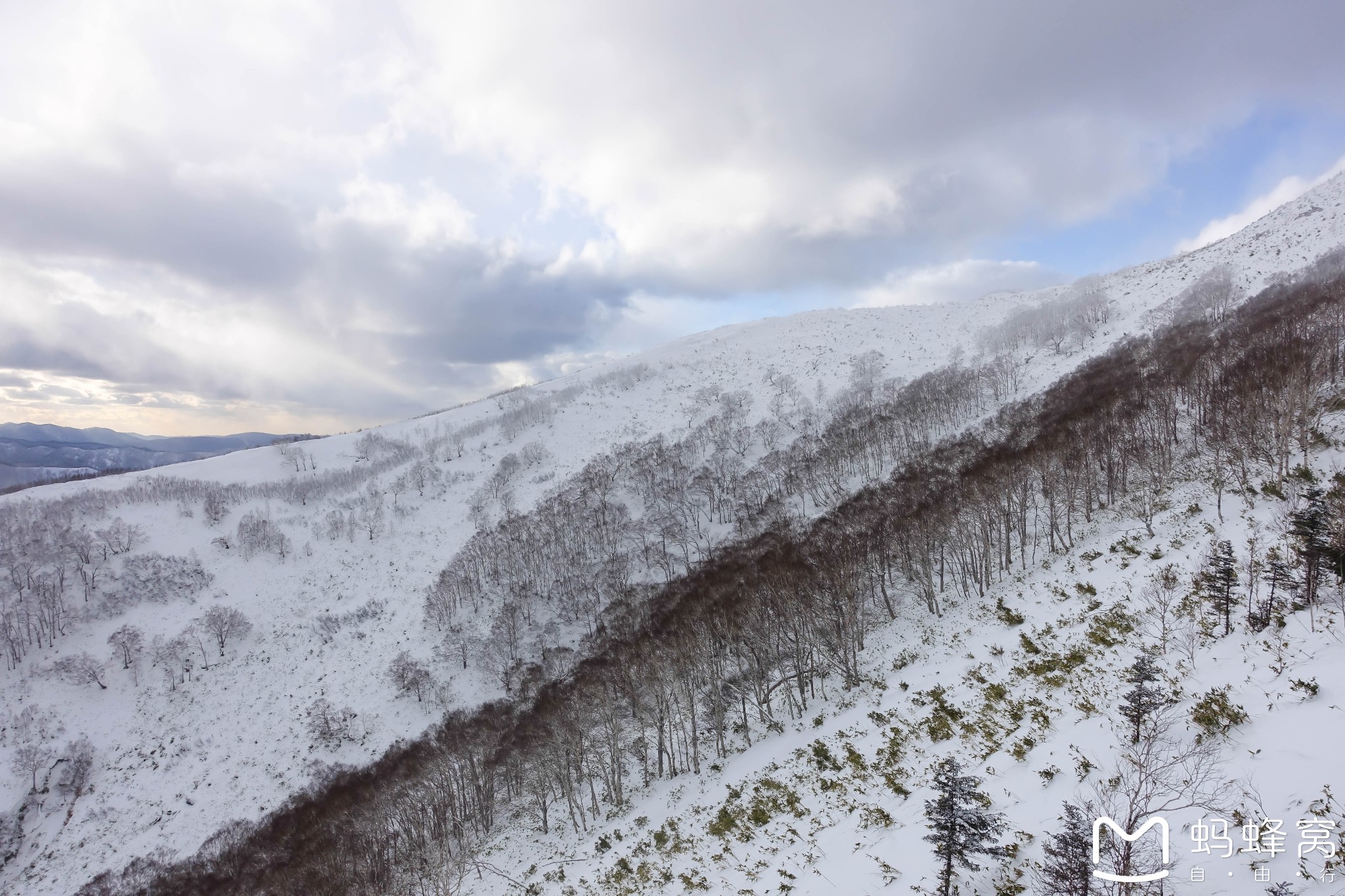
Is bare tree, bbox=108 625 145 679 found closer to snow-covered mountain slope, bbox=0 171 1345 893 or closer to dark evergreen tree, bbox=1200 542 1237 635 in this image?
snow-covered mountain slope, bbox=0 171 1345 893

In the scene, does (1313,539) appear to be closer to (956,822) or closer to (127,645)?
(956,822)

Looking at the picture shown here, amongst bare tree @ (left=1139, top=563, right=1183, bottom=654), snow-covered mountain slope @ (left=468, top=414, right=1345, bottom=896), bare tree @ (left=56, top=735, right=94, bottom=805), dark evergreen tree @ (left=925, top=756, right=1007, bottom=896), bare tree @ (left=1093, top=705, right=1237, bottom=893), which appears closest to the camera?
bare tree @ (left=1093, top=705, right=1237, bottom=893)

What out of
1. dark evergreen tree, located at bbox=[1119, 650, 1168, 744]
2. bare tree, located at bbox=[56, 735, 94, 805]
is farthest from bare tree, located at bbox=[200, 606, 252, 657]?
dark evergreen tree, located at bbox=[1119, 650, 1168, 744]

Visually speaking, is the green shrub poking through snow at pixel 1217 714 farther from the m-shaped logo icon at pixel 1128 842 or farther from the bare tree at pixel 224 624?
the bare tree at pixel 224 624

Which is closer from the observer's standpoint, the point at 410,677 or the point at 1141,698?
the point at 1141,698

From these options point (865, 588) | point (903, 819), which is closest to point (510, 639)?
point (865, 588)

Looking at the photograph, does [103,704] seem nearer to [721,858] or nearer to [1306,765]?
[721,858]

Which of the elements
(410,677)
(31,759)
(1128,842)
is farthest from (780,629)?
(31,759)
